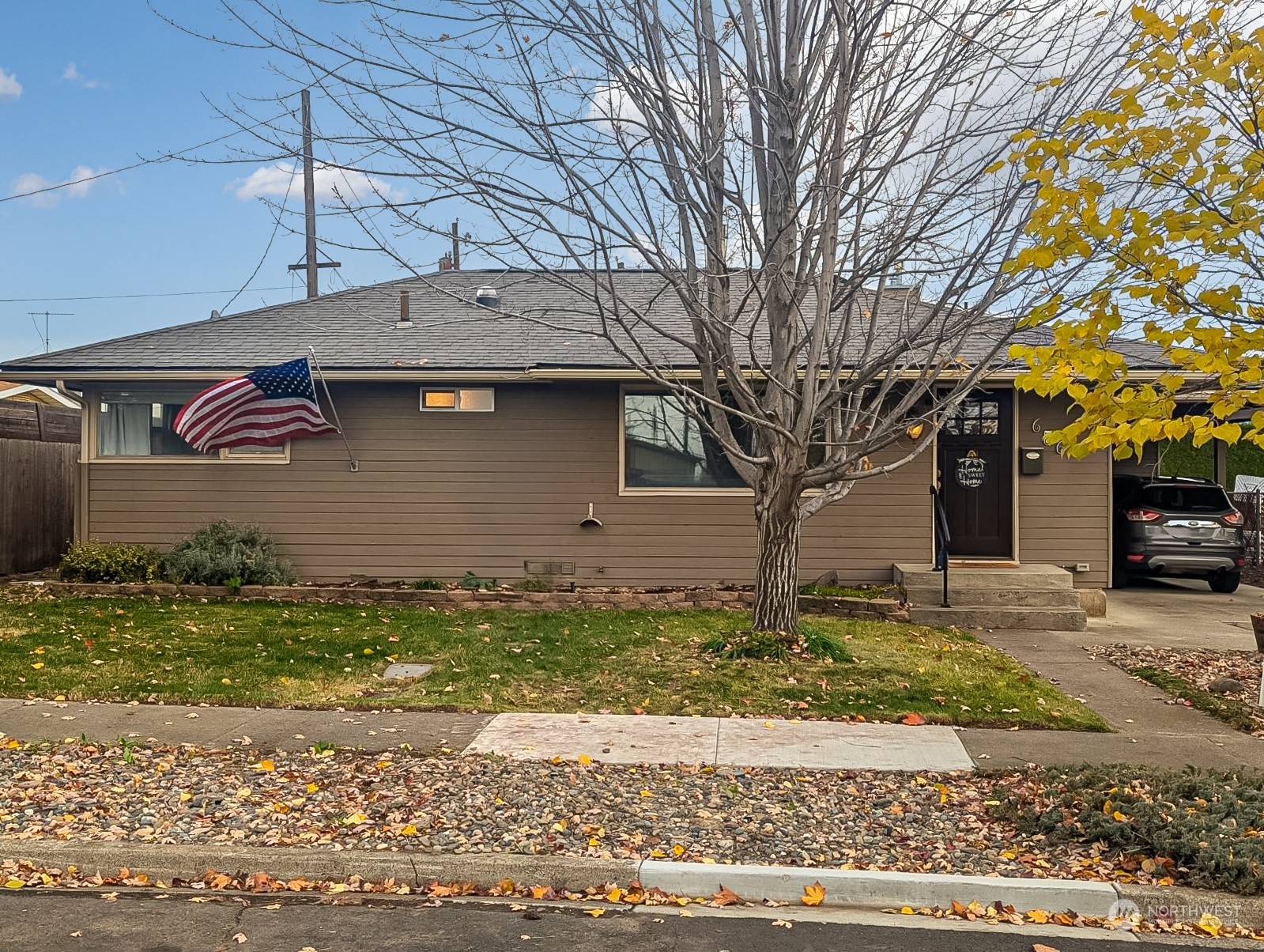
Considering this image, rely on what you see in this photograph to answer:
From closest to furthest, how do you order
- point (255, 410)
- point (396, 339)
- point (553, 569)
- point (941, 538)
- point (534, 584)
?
point (941, 538) < point (255, 410) < point (534, 584) < point (553, 569) < point (396, 339)

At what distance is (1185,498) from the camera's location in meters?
14.9

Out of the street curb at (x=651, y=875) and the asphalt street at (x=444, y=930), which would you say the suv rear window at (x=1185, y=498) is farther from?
the asphalt street at (x=444, y=930)

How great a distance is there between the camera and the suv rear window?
14.8m

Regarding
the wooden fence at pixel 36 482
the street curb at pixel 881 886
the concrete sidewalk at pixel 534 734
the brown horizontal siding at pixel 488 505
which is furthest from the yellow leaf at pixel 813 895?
the wooden fence at pixel 36 482

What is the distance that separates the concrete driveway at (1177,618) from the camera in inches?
439

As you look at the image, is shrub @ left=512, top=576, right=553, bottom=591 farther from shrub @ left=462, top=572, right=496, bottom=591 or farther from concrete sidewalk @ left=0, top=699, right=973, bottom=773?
concrete sidewalk @ left=0, top=699, right=973, bottom=773

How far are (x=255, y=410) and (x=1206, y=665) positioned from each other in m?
10.8

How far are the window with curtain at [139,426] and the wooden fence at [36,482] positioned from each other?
1.58 m

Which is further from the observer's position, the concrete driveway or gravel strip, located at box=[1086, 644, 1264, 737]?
the concrete driveway

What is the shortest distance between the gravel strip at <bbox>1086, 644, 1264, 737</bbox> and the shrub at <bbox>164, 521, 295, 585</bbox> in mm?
9606

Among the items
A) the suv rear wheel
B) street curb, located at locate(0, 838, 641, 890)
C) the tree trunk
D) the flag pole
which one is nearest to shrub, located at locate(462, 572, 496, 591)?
the flag pole

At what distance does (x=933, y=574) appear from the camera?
12.7 meters

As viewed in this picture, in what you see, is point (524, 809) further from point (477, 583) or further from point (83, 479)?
point (83, 479)

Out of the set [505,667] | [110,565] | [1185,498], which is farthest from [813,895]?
[1185,498]
